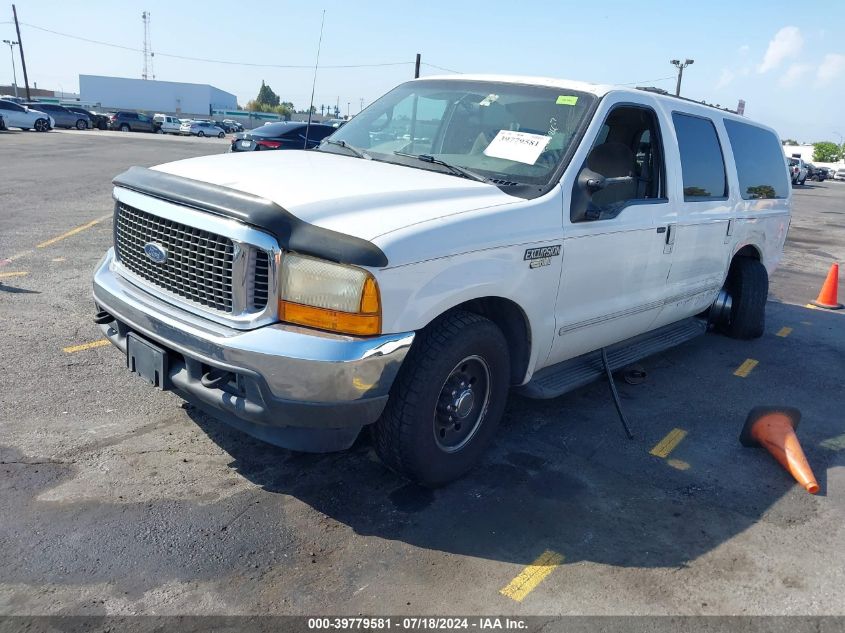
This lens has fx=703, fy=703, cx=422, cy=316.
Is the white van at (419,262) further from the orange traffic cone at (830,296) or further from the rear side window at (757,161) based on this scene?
the orange traffic cone at (830,296)

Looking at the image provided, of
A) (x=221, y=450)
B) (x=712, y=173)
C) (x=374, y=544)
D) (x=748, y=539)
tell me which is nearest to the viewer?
(x=374, y=544)

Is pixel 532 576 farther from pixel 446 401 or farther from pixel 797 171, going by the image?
pixel 797 171

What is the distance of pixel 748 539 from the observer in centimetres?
336

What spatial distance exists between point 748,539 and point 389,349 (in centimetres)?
198

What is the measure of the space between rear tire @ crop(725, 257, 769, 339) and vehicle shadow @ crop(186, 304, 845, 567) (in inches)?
65.8

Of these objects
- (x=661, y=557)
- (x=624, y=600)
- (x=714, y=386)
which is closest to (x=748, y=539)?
(x=661, y=557)

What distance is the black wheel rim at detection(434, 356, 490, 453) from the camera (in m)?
3.42

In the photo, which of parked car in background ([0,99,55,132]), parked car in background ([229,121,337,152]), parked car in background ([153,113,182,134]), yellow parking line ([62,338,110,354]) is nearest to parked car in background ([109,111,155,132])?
parked car in background ([153,113,182,134])

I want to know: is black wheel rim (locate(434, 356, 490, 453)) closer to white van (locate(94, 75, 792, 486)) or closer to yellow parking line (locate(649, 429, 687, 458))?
white van (locate(94, 75, 792, 486))

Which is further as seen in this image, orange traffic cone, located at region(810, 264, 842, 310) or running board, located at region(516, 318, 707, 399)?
orange traffic cone, located at region(810, 264, 842, 310)

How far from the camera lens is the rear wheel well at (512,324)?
11.7 feet

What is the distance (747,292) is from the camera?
6.33 meters

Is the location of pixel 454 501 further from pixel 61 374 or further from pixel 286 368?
pixel 61 374

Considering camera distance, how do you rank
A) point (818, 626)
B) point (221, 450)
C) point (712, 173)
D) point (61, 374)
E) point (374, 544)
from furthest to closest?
point (712, 173)
point (61, 374)
point (221, 450)
point (374, 544)
point (818, 626)
